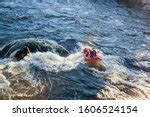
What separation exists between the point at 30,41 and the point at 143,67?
17.3 ft

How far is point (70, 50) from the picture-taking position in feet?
50.5

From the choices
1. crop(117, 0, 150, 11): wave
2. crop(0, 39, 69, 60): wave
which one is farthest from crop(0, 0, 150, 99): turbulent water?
crop(117, 0, 150, 11): wave

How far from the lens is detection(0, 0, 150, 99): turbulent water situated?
1193 cm

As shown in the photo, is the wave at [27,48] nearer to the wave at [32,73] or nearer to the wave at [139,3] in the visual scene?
the wave at [32,73]

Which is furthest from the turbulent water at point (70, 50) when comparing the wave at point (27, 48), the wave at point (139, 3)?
the wave at point (139, 3)

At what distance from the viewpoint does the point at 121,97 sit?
1163 centimetres

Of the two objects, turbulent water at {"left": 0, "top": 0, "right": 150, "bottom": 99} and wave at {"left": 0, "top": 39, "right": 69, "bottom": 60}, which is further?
wave at {"left": 0, "top": 39, "right": 69, "bottom": 60}

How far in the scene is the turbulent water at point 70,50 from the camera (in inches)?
470

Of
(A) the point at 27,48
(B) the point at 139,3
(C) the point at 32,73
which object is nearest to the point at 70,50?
(A) the point at 27,48

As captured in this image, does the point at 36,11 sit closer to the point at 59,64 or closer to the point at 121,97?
the point at 59,64

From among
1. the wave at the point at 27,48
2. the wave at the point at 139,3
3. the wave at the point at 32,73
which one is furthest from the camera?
the wave at the point at 139,3

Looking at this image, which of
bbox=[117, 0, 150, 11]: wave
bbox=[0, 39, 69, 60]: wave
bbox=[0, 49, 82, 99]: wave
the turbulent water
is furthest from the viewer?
bbox=[117, 0, 150, 11]: wave

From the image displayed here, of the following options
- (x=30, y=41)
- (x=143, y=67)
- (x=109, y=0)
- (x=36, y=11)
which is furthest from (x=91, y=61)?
(x=109, y=0)

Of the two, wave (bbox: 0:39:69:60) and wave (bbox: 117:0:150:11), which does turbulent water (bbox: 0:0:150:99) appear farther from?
wave (bbox: 117:0:150:11)
